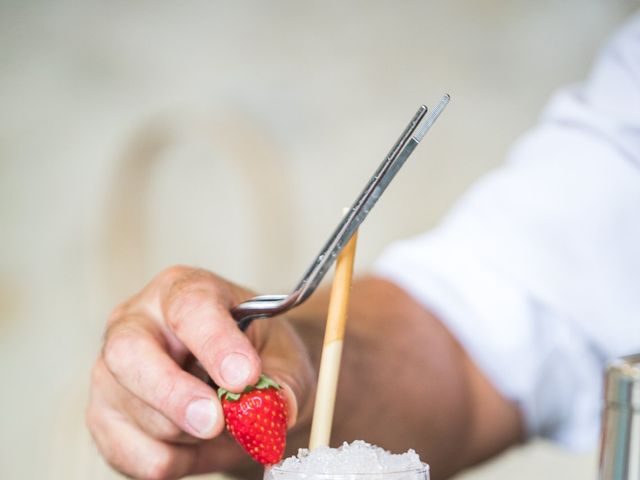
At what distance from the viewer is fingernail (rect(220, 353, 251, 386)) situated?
13.3 inches

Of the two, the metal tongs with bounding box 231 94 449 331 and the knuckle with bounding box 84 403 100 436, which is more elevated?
the metal tongs with bounding box 231 94 449 331

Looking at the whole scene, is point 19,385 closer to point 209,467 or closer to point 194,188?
point 194,188

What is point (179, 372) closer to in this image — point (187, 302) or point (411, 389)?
point (187, 302)

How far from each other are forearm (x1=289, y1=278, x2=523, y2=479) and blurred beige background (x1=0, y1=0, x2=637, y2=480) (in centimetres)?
53

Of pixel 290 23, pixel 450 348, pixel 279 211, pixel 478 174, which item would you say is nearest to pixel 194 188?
pixel 279 211

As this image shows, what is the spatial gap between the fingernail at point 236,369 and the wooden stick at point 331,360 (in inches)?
1.1

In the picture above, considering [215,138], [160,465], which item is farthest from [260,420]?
[215,138]


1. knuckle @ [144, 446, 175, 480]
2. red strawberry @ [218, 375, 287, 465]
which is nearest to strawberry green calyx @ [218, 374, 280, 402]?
red strawberry @ [218, 375, 287, 465]

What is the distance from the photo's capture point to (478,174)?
171 centimetres

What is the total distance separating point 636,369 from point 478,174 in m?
1.37

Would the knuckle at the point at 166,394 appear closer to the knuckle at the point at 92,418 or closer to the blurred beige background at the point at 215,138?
the knuckle at the point at 92,418

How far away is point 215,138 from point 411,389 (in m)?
0.72

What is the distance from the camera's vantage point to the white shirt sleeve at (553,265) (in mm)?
721

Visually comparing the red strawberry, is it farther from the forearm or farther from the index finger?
the forearm
